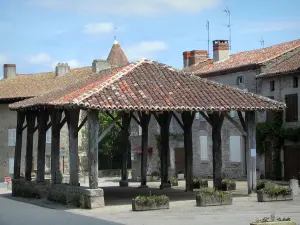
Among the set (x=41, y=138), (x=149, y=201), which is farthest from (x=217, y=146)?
(x=41, y=138)

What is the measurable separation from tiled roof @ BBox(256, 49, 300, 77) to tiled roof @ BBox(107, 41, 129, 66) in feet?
107

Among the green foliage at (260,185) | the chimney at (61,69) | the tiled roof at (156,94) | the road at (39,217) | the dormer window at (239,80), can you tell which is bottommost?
the road at (39,217)

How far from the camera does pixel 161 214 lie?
20250 mm

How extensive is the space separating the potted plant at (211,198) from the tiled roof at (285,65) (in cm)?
1473

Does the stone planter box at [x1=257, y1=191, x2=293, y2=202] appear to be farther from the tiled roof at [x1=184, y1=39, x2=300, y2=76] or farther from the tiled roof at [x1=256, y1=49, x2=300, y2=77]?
the tiled roof at [x1=184, y1=39, x2=300, y2=76]

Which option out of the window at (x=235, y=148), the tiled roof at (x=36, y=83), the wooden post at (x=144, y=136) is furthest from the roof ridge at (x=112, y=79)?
the tiled roof at (x=36, y=83)

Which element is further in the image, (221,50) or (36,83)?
(36,83)

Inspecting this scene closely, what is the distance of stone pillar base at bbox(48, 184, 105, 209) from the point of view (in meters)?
22.5

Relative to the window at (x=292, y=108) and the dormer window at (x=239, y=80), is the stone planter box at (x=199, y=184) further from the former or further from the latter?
the dormer window at (x=239, y=80)

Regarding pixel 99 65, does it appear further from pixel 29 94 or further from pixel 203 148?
pixel 203 148

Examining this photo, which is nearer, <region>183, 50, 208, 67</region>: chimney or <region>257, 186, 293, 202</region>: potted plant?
A: <region>257, 186, 293, 202</region>: potted plant

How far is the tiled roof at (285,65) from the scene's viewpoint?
36531mm

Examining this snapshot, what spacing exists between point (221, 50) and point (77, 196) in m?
25.5

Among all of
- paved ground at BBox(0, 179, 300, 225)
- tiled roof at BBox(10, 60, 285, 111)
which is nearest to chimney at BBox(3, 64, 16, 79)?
tiled roof at BBox(10, 60, 285, 111)
